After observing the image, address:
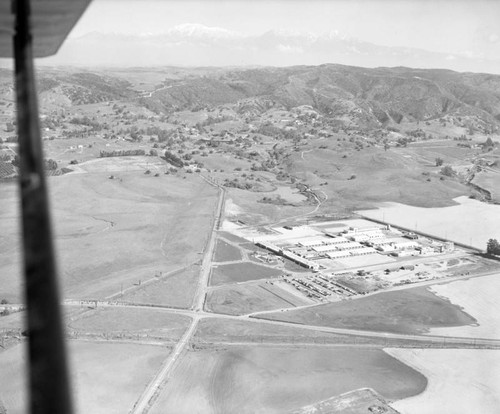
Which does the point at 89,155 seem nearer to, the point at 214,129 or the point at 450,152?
the point at 214,129

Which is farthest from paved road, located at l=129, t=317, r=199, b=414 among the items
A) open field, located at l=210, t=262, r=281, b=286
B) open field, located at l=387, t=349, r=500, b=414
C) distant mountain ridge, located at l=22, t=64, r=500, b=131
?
distant mountain ridge, located at l=22, t=64, r=500, b=131

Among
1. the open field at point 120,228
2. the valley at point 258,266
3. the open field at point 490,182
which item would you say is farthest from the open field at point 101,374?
the open field at point 490,182

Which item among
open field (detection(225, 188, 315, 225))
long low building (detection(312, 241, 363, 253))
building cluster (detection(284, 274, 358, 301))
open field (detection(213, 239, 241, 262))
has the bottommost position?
building cluster (detection(284, 274, 358, 301))

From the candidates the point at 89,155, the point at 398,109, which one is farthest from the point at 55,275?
the point at 398,109

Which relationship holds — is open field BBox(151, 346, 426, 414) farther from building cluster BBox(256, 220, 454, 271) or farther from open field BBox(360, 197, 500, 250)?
open field BBox(360, 197, 500, 250)

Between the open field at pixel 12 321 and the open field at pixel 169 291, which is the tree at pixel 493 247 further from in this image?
the open field at pixel 12 321

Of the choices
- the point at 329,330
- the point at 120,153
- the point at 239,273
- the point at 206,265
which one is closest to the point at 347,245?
the point at 239,273
